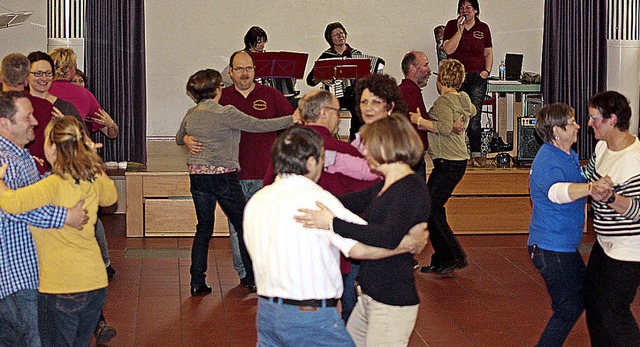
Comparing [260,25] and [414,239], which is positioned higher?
[260,25]

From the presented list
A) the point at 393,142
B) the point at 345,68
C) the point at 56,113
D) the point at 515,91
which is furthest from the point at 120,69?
the point at 393,142

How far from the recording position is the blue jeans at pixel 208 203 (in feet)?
19.8

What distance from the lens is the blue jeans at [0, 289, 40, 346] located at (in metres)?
3.67

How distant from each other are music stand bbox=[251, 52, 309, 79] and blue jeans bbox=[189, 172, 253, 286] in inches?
71.9

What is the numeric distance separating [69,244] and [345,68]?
4.72 m

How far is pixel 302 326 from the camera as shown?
10.4ft

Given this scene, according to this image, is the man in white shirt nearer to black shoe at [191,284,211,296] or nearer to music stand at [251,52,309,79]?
black shoe at [191,284,211,296]

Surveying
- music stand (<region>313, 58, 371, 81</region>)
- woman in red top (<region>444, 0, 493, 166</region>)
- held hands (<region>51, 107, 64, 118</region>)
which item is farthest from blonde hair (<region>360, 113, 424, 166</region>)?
woman in red top (<region>444, 0, 493, 166</region>)

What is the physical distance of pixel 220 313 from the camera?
19.0 feet

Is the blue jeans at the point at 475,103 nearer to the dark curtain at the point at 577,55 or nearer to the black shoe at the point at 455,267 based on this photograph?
the dark curtain at the point at 577,55

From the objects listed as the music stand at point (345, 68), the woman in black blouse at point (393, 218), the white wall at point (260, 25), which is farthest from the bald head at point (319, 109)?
the white wall at point (260, 25)

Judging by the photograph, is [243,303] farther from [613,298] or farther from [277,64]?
[613,298]

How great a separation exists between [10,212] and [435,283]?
3.69m

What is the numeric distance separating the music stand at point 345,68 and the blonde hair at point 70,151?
4592 millimetres
